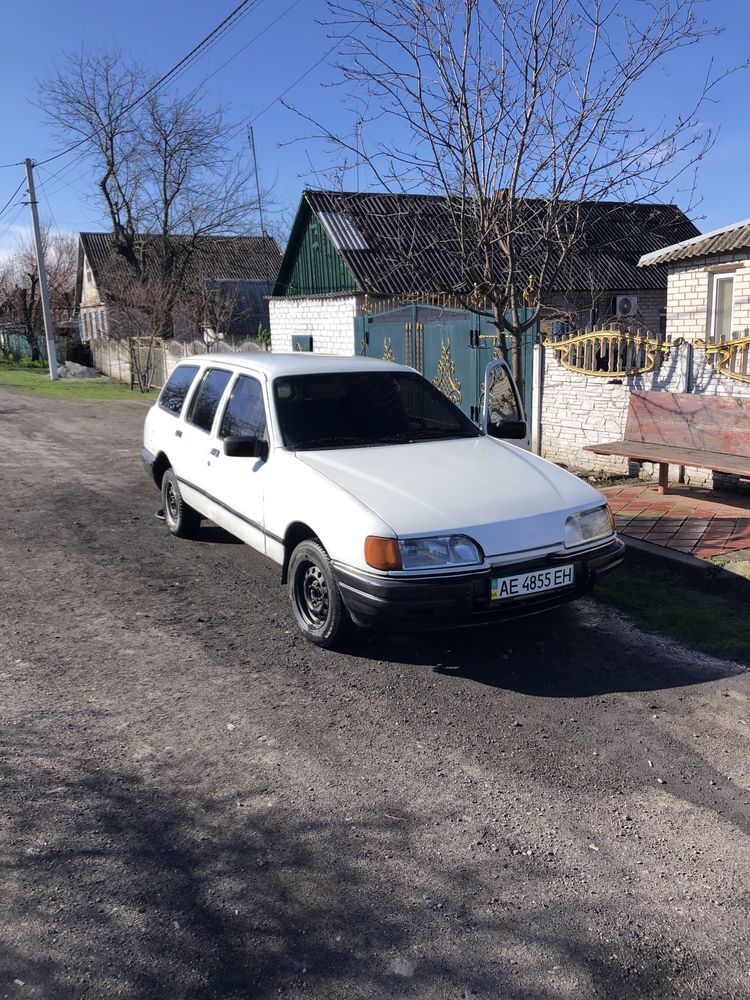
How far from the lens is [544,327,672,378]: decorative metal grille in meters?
9.51

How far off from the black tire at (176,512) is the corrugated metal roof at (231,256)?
2616 cm

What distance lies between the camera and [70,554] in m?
7.50

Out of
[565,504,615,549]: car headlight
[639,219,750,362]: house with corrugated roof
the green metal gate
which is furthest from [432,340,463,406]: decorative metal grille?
[565,504,615,549]: car headlight

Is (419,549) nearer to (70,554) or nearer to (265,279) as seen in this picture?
(70,554)

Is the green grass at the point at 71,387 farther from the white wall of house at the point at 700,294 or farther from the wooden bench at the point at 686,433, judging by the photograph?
the wooden bench at the point at 686,433

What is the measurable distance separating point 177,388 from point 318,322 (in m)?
13.9

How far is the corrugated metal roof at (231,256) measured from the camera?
3353cm

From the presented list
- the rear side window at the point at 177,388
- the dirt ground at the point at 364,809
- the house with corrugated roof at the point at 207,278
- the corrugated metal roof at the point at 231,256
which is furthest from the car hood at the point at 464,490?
the corrugated metal roof at the point at 231,256

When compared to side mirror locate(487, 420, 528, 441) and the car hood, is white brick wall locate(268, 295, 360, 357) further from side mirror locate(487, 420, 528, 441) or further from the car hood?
the car hood

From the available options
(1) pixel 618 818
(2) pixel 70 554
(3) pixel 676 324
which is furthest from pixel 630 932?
(3) pixel 676 324

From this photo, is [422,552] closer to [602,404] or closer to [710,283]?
[602,404]

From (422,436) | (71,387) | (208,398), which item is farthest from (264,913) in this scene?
(71,387)

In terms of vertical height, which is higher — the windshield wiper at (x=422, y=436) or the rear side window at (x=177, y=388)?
the rear side window at (x=177, y=388)

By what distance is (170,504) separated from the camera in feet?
26.4
